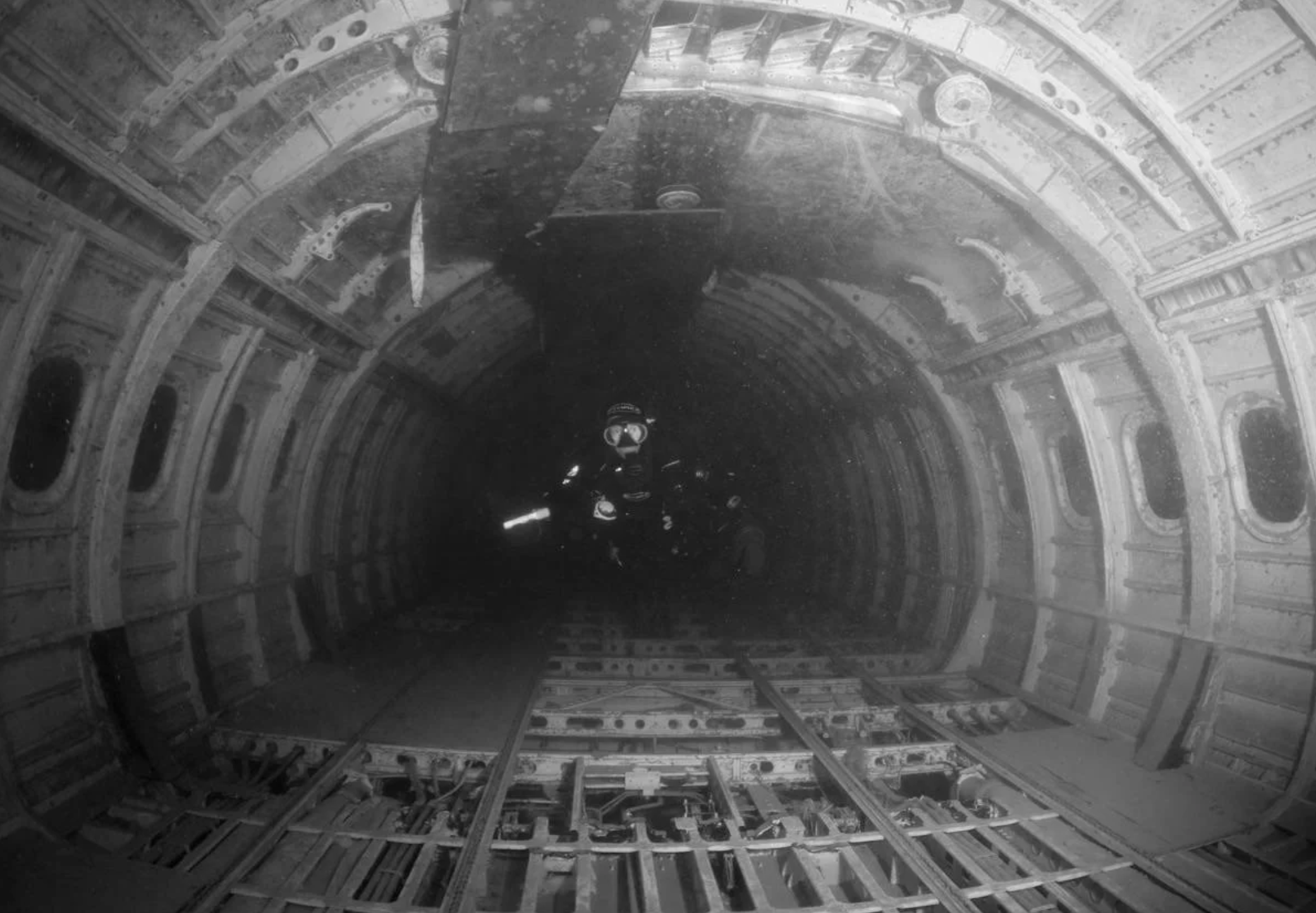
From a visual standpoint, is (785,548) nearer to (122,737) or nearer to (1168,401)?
(1168,401)

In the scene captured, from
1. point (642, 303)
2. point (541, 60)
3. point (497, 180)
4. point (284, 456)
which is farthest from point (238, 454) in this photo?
point (541, 60)

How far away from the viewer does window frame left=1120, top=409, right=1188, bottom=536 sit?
6.06m

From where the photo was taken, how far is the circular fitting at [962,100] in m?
4.24

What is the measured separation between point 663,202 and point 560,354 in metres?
6.76

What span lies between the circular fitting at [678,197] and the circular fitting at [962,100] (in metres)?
1.99

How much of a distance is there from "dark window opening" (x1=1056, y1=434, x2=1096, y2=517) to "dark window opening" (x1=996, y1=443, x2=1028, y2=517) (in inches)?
23.5

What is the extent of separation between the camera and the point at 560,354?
12.5 m

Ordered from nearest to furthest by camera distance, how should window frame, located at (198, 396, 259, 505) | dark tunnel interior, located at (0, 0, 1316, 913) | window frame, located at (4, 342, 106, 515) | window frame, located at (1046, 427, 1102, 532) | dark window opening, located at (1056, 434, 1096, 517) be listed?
dark tunnel interior, located at (0, 0, 1316, 913)
window frame, located at (4, 342, 106, 515)
window frame, located at (198, 396, 259, 505)
dark window opening, located at (1056, 434, 1096, 517)
window frame, located at (1046, 427, 1102, 532)

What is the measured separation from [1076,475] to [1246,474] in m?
2.00

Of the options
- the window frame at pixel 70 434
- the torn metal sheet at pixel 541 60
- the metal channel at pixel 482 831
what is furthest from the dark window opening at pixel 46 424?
the metal channel at pixel 482 831

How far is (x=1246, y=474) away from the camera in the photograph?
16.8ft

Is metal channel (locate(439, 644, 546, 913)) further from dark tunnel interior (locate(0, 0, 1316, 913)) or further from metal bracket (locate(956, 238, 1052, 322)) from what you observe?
metal bracket (locate(956, 238, 1052, 322))

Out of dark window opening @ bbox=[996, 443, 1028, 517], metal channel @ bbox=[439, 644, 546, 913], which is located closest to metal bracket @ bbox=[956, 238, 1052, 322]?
dark window opening @ bbox=[996, 443, 1028, 517]

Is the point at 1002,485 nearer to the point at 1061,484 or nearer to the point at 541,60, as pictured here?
the point at 1061,484
